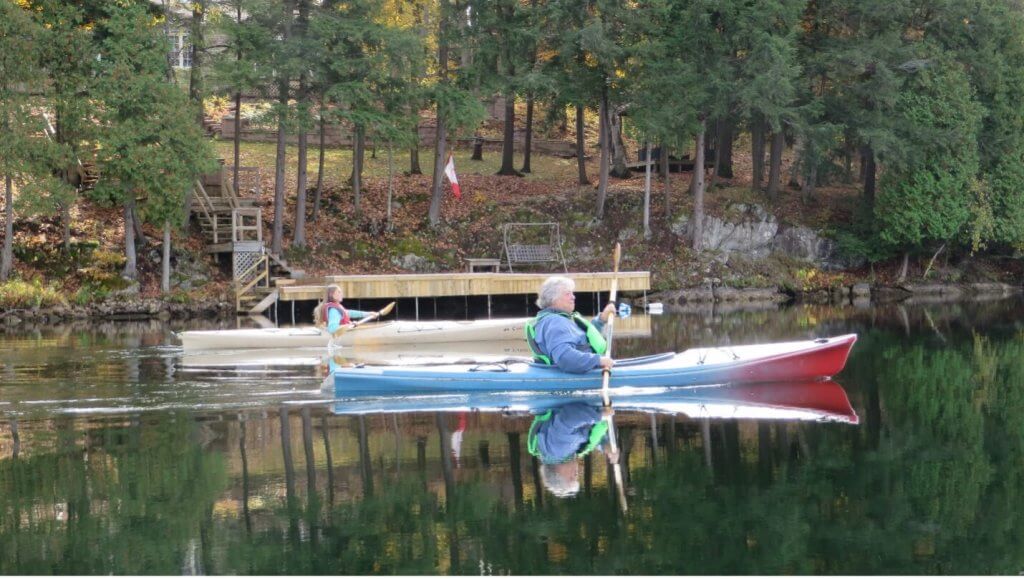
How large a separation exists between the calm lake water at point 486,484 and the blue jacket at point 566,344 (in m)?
1.08

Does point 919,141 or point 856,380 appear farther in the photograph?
point 919,141

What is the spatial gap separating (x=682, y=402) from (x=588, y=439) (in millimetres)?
2754

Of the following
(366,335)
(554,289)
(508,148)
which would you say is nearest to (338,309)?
(366,335)

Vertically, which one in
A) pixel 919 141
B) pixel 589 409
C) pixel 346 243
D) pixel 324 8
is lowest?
pixel 589 409

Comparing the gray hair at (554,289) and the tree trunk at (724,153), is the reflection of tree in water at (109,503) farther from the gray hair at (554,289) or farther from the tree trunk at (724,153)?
the tree trunk at (724,153)

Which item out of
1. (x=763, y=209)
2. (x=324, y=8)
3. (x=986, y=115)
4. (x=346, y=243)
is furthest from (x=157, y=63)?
(x=986, y=115)

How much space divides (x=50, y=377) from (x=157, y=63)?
15.5 m

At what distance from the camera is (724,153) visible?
4138cm

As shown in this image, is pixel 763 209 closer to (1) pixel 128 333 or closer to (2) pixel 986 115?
(2) pixel 986 115

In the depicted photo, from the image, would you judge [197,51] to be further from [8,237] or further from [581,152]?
[581,152]

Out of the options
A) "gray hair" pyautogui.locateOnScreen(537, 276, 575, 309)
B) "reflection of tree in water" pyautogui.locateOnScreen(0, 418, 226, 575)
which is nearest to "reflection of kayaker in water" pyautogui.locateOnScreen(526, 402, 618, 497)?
"gray hair" pyautogui.locateOnScreen(537, 276, 575, 309)

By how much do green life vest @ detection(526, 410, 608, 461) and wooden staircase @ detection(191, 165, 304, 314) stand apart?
18.2m

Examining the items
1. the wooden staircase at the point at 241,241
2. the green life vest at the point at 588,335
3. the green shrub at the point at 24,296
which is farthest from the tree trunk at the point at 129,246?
the green life vest at the point at 588,335

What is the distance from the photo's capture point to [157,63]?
31.0 meters
